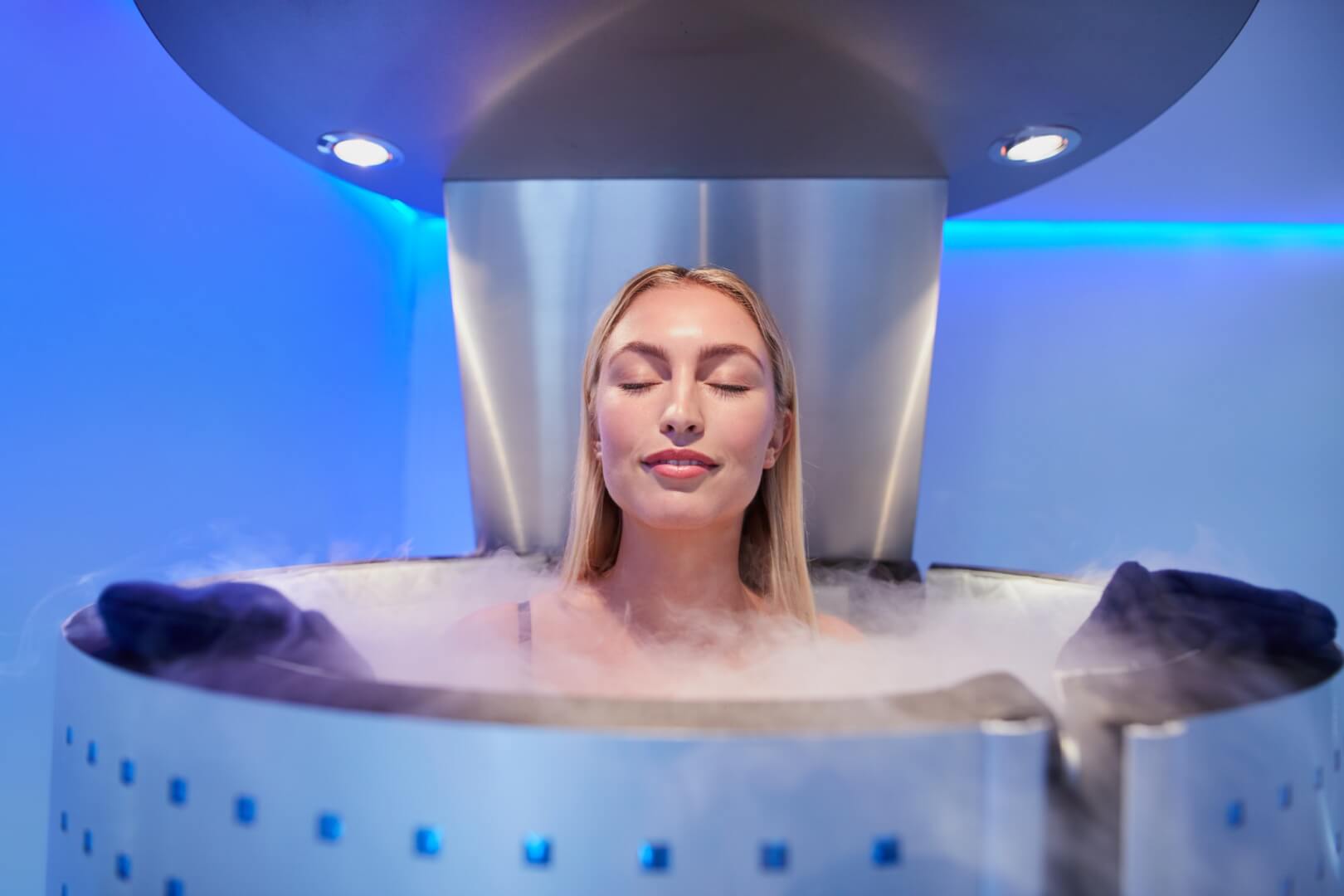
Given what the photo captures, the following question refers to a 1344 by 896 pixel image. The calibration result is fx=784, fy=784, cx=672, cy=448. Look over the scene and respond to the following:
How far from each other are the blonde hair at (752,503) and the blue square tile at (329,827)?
519 mm

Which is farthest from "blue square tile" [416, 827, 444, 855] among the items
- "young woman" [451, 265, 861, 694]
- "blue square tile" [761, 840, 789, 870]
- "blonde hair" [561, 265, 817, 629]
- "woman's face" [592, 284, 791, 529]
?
"blonde hair" [561, 265, 817, 629]

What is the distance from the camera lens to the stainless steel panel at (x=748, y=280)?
106cm

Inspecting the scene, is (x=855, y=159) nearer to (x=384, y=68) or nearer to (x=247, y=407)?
(x=384, y=68)

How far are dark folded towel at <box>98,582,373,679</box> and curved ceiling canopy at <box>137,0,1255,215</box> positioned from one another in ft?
1.48

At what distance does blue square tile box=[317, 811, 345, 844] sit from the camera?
37 centimetres

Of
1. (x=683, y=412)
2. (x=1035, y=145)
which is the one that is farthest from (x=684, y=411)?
(x=1035, y=145)

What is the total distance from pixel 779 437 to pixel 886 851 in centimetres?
57

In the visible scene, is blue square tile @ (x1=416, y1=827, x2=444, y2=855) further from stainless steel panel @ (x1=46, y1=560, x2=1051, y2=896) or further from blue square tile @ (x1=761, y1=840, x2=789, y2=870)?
blue square tile @ (x1=761, y1=840, x2=789, y2=870)

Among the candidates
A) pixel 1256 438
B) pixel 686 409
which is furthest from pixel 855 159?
pixel 1256 438

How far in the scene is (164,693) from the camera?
0.40m

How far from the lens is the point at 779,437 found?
0.89 m

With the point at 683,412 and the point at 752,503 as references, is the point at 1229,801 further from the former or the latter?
the point at 752,503

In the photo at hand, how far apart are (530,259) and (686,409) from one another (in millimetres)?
463

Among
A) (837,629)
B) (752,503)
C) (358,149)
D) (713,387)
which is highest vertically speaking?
(358,149)
